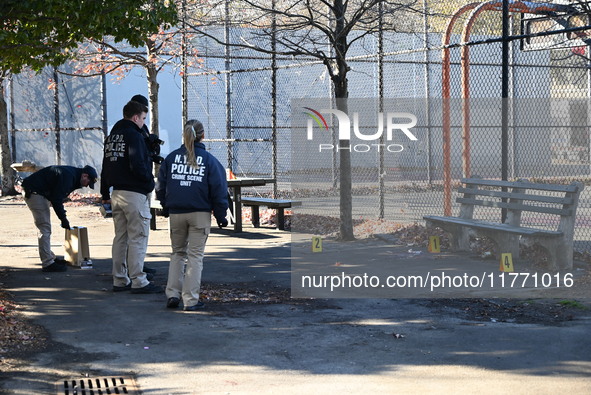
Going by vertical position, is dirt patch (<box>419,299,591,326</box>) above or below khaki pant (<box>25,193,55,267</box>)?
below

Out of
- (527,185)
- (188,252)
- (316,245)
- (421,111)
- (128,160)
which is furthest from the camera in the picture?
(421,111)

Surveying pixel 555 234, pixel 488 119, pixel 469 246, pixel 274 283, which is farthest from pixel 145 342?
pixel 488 119

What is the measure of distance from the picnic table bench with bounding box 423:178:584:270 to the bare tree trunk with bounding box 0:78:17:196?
14126mm

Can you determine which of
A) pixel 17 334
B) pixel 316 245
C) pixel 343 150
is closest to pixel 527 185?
pixel 316 245

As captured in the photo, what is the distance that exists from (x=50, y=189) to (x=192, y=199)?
2.98 m

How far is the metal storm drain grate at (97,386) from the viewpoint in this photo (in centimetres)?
563

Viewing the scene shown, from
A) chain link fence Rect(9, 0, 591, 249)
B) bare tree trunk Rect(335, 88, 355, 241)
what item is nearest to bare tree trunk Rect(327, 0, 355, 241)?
bare tree trunk Rect(335, 88, 355, 241)

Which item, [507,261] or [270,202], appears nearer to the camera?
[507,261]

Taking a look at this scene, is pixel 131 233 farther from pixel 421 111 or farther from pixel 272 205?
pixel 421 111

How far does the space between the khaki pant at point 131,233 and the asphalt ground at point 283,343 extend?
0.23m

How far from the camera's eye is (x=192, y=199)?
8.02 metres

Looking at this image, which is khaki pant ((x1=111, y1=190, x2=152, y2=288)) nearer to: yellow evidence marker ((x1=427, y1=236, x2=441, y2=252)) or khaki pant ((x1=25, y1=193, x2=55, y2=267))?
khaki pant ((x1=25, y1=193, x2=55, y2=267))

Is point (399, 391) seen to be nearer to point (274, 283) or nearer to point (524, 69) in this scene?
point (274, 283)

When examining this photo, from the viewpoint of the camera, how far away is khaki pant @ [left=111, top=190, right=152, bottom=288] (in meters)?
9.01
